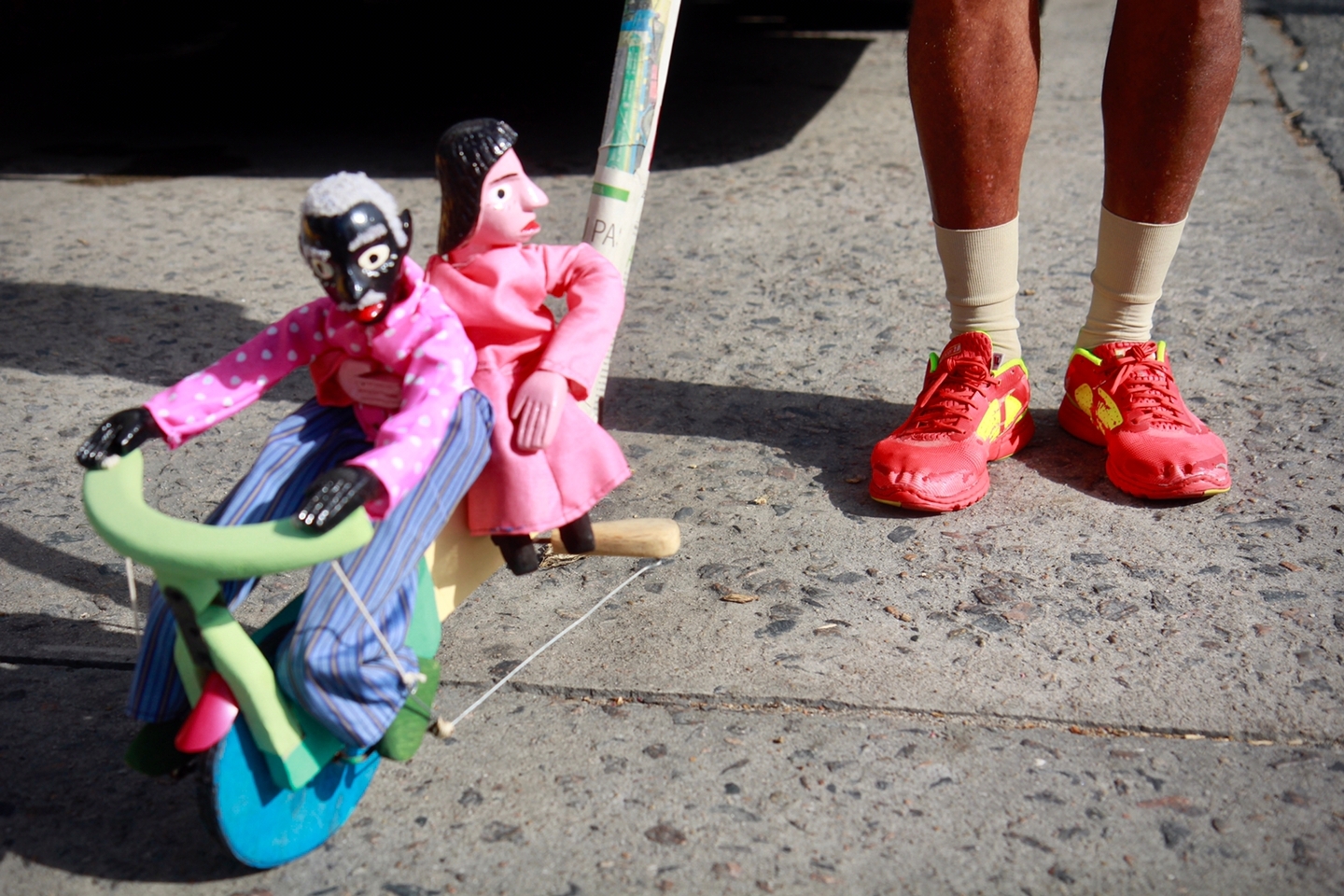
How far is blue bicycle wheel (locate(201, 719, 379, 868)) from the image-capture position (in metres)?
1.31

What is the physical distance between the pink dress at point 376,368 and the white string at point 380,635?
0.28 ft

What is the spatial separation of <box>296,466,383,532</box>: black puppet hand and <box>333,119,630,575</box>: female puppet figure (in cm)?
24

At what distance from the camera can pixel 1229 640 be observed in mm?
1812

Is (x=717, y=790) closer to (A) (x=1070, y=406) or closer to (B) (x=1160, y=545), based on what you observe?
(B) (x=1160, y=545)

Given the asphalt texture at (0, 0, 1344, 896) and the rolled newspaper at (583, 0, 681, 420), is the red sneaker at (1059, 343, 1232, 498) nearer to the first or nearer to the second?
the asphalt texture at (0, 0, 1344, 896)

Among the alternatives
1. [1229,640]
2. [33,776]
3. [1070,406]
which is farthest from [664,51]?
[33,776]

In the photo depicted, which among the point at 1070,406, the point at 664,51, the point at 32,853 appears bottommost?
the point at 32,853

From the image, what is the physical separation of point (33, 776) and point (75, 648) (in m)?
0.30

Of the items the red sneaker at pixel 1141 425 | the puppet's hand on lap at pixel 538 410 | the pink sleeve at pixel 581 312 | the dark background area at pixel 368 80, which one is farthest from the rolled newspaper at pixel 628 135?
the dark background area at pixel 368 80

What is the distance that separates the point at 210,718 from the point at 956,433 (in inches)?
55.6

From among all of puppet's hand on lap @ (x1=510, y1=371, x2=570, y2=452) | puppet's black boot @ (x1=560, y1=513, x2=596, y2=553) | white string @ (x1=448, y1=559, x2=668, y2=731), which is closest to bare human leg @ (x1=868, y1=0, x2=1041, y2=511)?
white string @ (x1=448, y1=559, x2=668, y2=731)

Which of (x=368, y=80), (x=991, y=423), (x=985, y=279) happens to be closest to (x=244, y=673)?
(x=991, y=423)

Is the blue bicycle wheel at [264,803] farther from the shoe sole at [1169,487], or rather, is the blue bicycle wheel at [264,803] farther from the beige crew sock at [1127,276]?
the beige crew sock at [1127,276]

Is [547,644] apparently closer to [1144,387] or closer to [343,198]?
[343,198]
